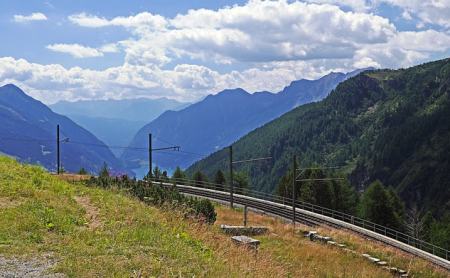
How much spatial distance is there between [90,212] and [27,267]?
21.2 feet

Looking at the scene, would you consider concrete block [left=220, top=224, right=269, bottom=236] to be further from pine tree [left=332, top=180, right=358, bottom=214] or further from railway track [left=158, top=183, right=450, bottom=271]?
pine tree [left=332, top=180, right=358, bottom=214]

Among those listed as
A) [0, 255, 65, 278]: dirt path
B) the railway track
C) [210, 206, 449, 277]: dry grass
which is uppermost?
[0, 255, 65, 278]: dirt path

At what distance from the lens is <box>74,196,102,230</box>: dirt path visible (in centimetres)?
1324

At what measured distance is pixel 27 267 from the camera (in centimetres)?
909

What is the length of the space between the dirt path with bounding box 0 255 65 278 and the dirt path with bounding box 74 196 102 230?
3117 millimetres

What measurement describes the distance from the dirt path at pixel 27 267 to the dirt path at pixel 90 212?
3117 millimetres

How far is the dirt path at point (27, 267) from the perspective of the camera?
8.62 m

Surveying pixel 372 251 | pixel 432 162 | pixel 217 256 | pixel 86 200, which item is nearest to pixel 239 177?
pixel 372 251

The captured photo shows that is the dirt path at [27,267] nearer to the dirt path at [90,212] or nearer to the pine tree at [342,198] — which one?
the dirt path at [90,212]

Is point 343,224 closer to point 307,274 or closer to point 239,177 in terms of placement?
point 307,274

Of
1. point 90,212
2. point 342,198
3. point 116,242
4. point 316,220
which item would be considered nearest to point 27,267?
point 116,242

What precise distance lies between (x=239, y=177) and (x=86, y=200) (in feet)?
253

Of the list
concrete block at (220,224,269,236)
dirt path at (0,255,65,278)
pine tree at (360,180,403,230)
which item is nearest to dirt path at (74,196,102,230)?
dirt path at (0,255,65,278)

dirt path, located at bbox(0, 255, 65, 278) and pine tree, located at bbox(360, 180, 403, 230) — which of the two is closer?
dirt path, located at bbox(0, 255, 65, 278)
